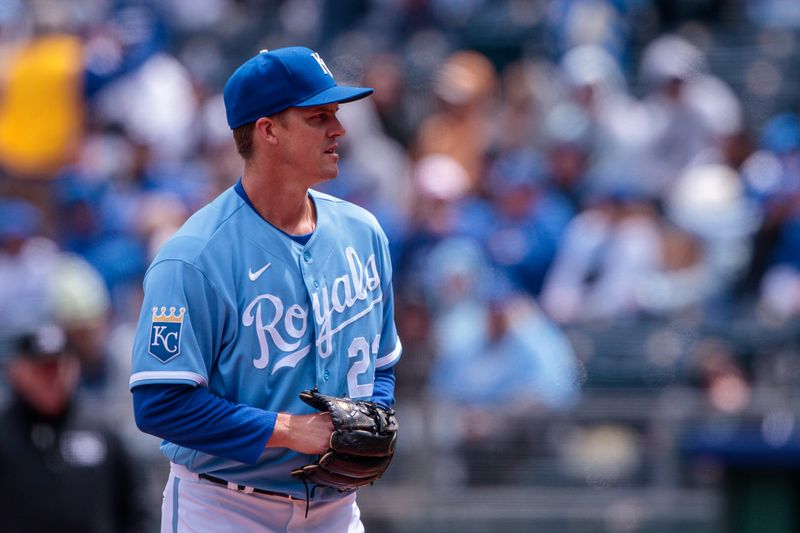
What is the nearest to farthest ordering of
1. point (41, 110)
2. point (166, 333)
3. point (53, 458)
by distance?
point (166, 333), point (53, 458), point (41, 110)

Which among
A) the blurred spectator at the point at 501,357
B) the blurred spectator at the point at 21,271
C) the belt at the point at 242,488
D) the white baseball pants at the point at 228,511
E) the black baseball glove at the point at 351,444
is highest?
the black baseball glove at the point at 351,444

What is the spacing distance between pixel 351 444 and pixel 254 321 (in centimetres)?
40

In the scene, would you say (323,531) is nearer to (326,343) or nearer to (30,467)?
(326,343)

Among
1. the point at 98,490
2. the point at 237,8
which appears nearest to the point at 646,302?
the point at 98,490

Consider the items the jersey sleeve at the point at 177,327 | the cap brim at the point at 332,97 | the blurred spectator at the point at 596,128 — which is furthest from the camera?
the blurred spectator at the point at 596,128

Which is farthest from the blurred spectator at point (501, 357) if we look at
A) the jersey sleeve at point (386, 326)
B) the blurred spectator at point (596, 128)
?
the jersey sleeve at point (386, 326)

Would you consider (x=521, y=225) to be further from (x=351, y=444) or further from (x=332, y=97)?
(x=351, y=444)

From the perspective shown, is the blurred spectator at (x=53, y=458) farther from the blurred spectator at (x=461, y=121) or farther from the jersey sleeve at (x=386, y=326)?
the blurred spectator at (x=461, y=121)

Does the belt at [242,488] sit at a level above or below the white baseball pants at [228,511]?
above

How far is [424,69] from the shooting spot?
41.4 ft

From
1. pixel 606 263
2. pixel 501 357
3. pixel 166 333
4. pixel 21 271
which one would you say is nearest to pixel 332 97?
pixel 166 333

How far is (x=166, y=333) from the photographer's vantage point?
3.53 metres

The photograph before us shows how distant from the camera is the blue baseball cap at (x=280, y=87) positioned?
12.0ft

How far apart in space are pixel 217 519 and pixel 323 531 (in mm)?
292
